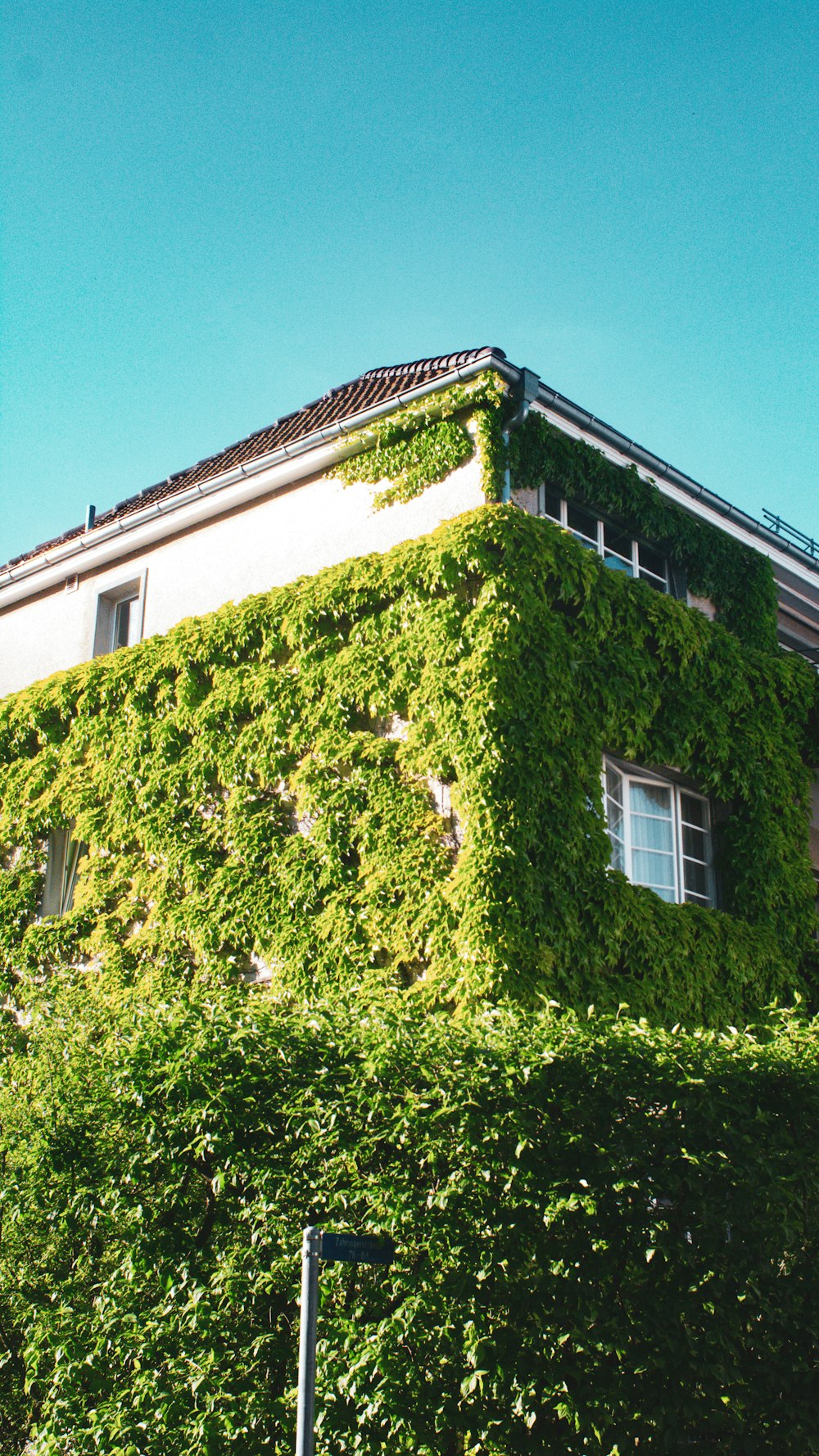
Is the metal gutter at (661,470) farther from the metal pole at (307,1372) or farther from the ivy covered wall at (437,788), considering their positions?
the metal pole at (307,1372)

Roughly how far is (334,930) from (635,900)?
2.84m

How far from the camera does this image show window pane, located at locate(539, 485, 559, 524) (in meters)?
15.2

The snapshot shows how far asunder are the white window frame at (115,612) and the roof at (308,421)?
93cm

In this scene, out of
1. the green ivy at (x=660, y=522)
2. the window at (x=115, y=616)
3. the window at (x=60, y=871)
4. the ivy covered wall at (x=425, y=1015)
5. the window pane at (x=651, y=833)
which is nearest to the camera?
the ivy covered wall at (x=425, y=1015)

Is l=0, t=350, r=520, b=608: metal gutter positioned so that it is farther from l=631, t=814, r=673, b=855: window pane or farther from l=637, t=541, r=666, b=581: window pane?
l=631, t=814, r=673, b=855: window pane

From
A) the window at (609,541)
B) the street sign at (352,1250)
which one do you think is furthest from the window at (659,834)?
the street sign at (352,1250)

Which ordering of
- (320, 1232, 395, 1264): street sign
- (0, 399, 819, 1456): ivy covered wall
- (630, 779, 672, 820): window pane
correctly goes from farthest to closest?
(630, 779, 672, 820): window pane, (0, 399, 819, 1456): ivy covered wall, (320, 1232, 395, 1264): street sign

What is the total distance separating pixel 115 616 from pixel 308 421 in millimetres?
3776

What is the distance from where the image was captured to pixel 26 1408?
27.8 ft

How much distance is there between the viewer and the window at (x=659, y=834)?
45.5 ft

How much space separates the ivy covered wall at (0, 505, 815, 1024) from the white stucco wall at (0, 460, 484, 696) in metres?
1.08

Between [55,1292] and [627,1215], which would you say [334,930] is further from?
[627,1215]

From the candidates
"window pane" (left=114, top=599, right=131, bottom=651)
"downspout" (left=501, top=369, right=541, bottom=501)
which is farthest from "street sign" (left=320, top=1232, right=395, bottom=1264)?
"window pane" (left=114, top=599, right=131, bottom=651)

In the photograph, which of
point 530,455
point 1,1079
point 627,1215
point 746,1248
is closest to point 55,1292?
point 1,1079
